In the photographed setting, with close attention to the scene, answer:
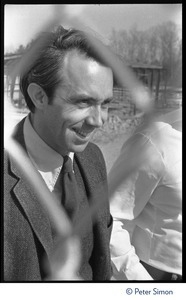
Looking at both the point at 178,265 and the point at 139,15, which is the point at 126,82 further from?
the point at 178,265

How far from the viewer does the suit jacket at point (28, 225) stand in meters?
1.64

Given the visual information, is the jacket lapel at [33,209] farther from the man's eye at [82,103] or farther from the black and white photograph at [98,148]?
the man's eye at [82,103]

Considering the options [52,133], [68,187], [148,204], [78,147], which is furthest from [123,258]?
[52,133]

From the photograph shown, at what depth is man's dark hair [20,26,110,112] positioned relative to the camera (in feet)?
5.37

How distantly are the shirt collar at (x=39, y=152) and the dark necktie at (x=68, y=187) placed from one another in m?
0.05

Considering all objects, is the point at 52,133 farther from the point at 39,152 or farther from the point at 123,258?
the point at 123,258

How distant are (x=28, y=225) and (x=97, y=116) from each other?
533 millimetres

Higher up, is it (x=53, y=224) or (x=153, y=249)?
(x=53, y=224)

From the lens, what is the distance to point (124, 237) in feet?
5.95

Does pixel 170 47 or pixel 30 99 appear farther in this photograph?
pixel 170 47

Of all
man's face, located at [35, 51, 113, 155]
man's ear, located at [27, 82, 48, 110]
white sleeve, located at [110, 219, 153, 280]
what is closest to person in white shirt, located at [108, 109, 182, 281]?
white sleeve, located at [110, 219, 153, 280]
